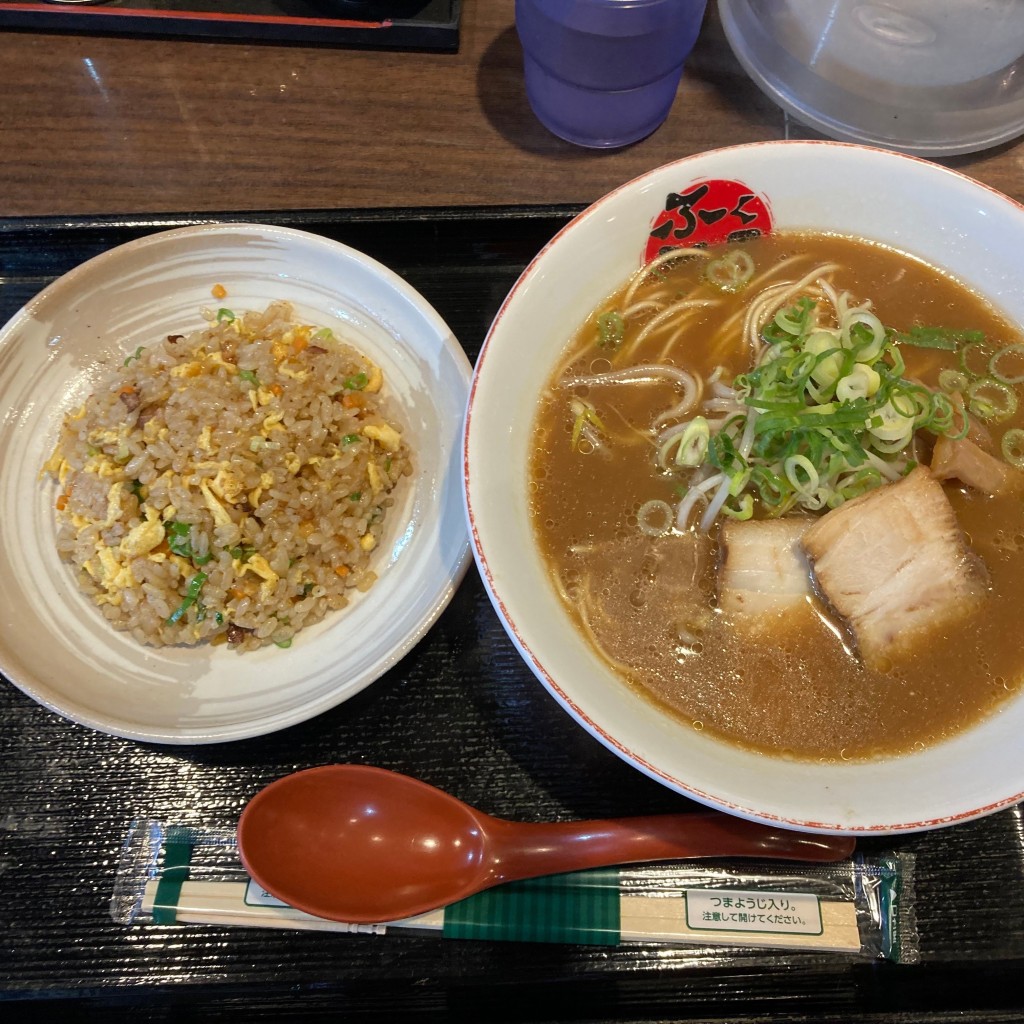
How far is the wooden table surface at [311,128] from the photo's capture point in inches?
98.0

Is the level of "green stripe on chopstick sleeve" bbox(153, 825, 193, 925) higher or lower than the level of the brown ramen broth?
lower

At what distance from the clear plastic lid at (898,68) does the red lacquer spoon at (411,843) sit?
2.44 m

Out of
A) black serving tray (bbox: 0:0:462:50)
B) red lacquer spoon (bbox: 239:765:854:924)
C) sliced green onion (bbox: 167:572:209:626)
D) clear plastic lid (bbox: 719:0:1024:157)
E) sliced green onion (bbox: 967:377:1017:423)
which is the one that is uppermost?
clear plastic lid (bbox: 719:0:1024:157)

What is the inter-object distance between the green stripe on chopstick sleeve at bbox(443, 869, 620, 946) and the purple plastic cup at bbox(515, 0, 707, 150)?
2287mm

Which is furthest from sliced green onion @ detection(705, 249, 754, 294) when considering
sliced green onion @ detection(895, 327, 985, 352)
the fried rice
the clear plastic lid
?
the clear plastic lid

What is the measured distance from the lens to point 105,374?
89.0 inches

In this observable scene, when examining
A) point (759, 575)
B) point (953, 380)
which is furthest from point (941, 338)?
point (759, 575)

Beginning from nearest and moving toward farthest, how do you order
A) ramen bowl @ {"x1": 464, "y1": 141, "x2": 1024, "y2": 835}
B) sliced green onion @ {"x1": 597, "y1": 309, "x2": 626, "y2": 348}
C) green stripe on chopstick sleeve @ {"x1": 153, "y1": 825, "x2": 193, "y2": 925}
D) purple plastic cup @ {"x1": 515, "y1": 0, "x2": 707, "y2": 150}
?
ramen bowl @ {"x1": 464, "y1": 141, "x2": 1024, "y2": 835} < green stripe on chopstick sleeve @ {"x1": 153, "y1": 825, "x2": 193, "y2": 925} < sliced green onion @ {"x1": 597, "y1": 309, "x2": 626, "y2": 348} < purple plastic cup @ {"x1": 515, "y1": 0, "x2": 707, "y2": 150}

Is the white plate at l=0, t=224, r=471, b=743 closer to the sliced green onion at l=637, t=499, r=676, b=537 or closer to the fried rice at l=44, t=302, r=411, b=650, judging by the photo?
the fried rice at l=44, t=302, r=411, b=650

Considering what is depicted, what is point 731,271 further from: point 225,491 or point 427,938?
point 427,938

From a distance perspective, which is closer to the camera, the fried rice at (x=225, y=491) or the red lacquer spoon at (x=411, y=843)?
the red lacquer spoon at (x=411, y=843)

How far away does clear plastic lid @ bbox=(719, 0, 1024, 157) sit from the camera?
101 inches

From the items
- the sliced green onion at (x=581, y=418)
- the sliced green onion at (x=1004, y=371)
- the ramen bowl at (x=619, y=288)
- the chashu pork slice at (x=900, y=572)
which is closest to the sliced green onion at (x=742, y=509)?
the chashu pork slice at (x=900, y=572)

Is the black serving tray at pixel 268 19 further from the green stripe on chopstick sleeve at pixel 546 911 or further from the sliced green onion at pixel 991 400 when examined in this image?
the green stripe on chopstick sleeve at pixel 546 911
